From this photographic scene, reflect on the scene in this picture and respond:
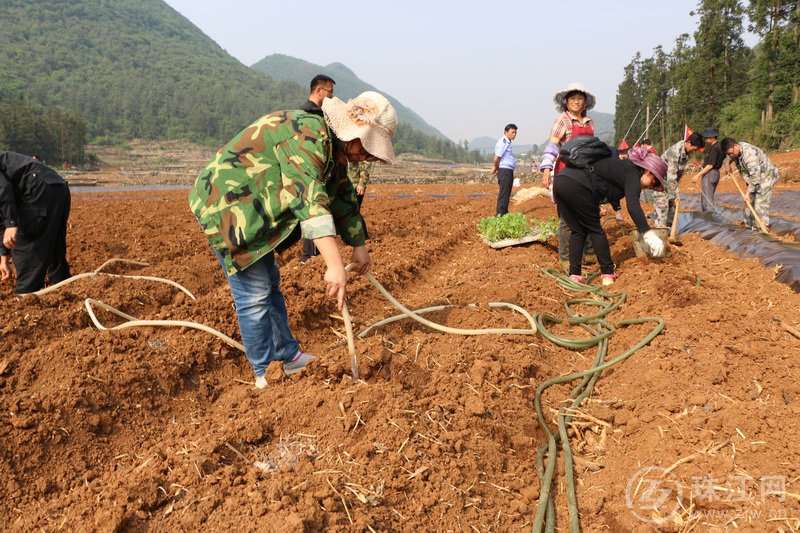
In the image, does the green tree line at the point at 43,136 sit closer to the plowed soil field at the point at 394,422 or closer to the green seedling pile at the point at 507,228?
the green seedling pile at the point at 507,228

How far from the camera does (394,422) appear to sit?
224 centimetres

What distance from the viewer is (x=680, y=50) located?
1666 inches

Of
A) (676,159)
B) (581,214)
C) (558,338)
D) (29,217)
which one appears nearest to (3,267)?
(29,217)

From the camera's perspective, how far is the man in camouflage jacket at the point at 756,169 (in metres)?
6.51

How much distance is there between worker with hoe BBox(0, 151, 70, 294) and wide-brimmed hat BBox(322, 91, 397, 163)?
3.18 meters

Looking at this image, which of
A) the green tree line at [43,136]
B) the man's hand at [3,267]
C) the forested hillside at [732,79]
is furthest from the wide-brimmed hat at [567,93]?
the green tree line at [43,136]

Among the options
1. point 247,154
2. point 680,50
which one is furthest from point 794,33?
point 247,154

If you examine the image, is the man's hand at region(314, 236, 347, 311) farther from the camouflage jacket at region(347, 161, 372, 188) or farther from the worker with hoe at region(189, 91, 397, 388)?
the camouflage jacket at region(347, 161, 372, 188)

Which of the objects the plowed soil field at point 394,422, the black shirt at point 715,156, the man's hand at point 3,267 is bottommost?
the plowed soil field at point 394,422

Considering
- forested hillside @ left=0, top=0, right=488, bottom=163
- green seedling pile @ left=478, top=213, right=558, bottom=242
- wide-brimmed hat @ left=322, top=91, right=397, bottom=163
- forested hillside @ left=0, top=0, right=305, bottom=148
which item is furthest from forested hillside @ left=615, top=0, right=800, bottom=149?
Result: forested hillside @ left=0, top=0, right=305, bottom=148

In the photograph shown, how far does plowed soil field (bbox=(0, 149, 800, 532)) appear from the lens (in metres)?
1.87

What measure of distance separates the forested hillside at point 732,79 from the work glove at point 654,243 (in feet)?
51.3

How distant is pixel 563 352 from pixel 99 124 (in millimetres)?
82461

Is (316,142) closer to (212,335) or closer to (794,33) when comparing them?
(212,335)
